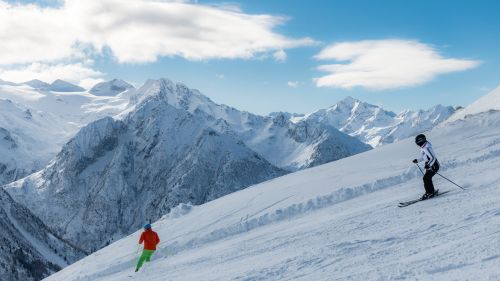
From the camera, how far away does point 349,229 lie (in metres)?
17.0

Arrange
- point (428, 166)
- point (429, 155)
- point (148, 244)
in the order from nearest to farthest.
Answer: point (428, 166) → point (429, 155) → point (148, 244)

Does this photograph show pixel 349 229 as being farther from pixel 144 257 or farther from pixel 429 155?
pixel 144 257

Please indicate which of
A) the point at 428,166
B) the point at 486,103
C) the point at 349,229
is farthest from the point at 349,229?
the point at 486,103

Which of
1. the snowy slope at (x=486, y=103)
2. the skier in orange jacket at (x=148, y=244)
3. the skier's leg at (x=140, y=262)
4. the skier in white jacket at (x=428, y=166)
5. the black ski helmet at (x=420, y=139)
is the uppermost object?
the snowy slope at (x=486, y=103)

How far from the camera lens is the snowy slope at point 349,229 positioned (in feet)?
41.6

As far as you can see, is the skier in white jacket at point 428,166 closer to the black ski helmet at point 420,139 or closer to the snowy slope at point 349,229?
the black ski helmet at point 420,139

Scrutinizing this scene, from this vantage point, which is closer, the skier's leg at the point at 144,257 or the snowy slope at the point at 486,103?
the skier's leg at the point at 144,257

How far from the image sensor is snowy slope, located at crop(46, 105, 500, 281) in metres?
12.7

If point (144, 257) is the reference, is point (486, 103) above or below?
above

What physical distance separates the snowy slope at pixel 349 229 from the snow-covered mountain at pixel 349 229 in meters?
0.05

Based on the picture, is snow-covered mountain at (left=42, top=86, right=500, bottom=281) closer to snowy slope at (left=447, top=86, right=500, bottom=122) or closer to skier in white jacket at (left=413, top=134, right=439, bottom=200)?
skier in white jacket at (left=413, top=134, right=439, bottom=200)

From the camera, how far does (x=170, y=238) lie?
24281 millimetres

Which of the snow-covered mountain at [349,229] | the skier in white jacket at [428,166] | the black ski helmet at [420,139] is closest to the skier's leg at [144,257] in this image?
the snow-covered mountain at [349,229]

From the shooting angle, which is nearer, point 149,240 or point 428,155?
point 428,155
